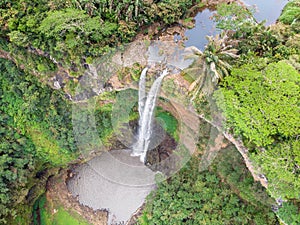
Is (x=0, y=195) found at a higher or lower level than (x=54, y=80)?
lower

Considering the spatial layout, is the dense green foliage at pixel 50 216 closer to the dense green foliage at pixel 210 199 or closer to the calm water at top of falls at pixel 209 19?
the dense green foliage at pixel 210 199

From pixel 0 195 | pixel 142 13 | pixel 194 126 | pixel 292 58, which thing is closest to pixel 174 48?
pixel 142 13

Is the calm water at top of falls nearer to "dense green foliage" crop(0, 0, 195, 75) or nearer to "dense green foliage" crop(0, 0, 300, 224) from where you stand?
"dense green foliage" crop(0, 0, 300, 224)

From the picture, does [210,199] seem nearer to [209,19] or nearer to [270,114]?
[270,114]

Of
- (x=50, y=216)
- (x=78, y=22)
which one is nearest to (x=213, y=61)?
(x=78, y=22)

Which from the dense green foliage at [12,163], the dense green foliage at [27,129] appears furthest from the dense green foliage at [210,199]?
the dense green foliage at [12,163]

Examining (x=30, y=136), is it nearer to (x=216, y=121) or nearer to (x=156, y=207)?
(x=156, y=207)
